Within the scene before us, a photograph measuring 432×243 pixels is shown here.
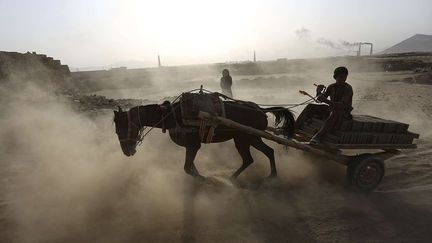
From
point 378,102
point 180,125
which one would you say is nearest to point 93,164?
point 180,125

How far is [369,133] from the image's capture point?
616cm

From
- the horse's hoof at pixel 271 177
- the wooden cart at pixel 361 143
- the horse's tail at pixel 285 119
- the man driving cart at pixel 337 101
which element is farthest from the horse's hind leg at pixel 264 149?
the man driving cart at pixel 337 101

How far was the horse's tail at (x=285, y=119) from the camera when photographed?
22.6ft

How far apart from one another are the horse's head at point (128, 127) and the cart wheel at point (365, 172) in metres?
3.75

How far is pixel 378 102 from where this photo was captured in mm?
15977

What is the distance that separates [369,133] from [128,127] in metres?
4.16

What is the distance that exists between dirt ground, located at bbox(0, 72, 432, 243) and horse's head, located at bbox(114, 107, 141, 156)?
830 mm

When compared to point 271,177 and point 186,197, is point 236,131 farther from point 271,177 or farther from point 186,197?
point 186,197

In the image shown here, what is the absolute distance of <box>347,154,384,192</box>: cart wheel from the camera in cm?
610

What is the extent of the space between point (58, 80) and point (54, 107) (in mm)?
10500

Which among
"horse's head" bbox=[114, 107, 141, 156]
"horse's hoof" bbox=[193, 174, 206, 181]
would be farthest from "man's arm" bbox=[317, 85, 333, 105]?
"horse's head" bbox=[114, 107, 141, 156]

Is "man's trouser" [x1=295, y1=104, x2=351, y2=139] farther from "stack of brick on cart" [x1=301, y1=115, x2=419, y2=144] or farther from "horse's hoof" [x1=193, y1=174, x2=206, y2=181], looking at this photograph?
"horse's hoof" [x1=193, y1=174, x2=206, y2=181]

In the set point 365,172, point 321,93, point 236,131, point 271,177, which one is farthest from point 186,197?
point 365,172

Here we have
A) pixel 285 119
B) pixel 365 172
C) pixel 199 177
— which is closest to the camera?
pixel 365 172
